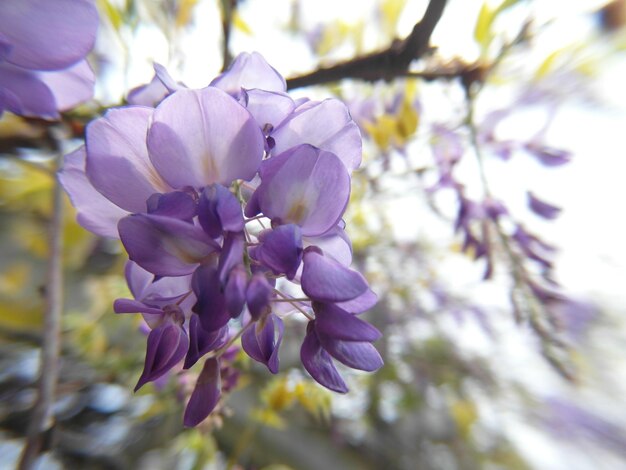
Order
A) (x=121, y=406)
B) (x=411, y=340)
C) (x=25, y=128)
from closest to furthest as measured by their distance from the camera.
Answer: (x=25, y=128)
(x=121, y=406)
(x=411, y=340)

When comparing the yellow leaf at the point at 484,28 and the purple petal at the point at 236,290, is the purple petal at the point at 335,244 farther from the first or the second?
the yellow leaf at the point at 484,28

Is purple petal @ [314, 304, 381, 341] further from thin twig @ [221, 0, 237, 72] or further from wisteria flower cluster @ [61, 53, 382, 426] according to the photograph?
thin twig @ [221, 0, 237, 72]

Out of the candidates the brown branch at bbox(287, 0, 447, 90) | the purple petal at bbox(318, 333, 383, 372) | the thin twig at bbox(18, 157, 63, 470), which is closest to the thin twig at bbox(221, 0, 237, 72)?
the brown branch at bbox(287, 0, 447, 90)

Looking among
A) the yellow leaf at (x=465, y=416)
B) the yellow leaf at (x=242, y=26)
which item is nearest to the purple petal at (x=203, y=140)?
the yellow leaf at (x=242, y=26)

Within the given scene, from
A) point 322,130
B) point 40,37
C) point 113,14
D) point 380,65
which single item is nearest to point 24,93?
point 40,37

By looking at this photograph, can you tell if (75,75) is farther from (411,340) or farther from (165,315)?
(411,340)

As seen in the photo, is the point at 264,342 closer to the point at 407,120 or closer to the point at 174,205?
the point at 174,205

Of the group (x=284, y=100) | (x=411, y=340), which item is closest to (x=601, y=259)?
(x=411, y=340)
